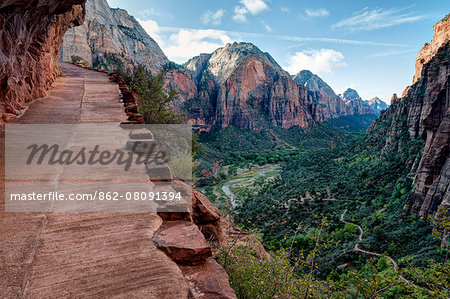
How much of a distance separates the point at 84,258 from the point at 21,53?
7835 millimetres

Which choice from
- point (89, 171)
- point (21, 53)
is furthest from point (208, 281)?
point (21, 53)

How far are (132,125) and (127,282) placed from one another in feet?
15.1

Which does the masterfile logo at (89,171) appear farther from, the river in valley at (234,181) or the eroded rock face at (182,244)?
the river in valley at (234,181)

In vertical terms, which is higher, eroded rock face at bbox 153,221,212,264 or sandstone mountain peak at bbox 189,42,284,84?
sandstone mountain peak at bbox 189,42,284,84

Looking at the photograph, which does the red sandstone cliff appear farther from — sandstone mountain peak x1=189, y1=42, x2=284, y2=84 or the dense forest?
sandstone mountain peak x1=189, y1=42, x2=284, y2=84

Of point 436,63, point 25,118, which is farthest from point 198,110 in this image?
point 25,118

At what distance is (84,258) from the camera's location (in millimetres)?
2262

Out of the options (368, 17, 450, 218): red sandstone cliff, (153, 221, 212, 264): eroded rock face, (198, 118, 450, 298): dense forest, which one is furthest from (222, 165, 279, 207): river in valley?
(153, 221, 212, 264): eroded rock face

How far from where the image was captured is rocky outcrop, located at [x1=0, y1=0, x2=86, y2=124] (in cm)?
523

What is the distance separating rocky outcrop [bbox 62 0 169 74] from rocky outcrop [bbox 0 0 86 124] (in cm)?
3139

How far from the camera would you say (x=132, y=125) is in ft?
19.5

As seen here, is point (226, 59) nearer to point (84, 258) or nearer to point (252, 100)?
point (252, 100)

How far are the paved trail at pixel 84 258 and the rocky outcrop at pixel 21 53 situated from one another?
4156 mm

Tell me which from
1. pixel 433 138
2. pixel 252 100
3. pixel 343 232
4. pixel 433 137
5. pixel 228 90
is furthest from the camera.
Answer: pixel 252 100
